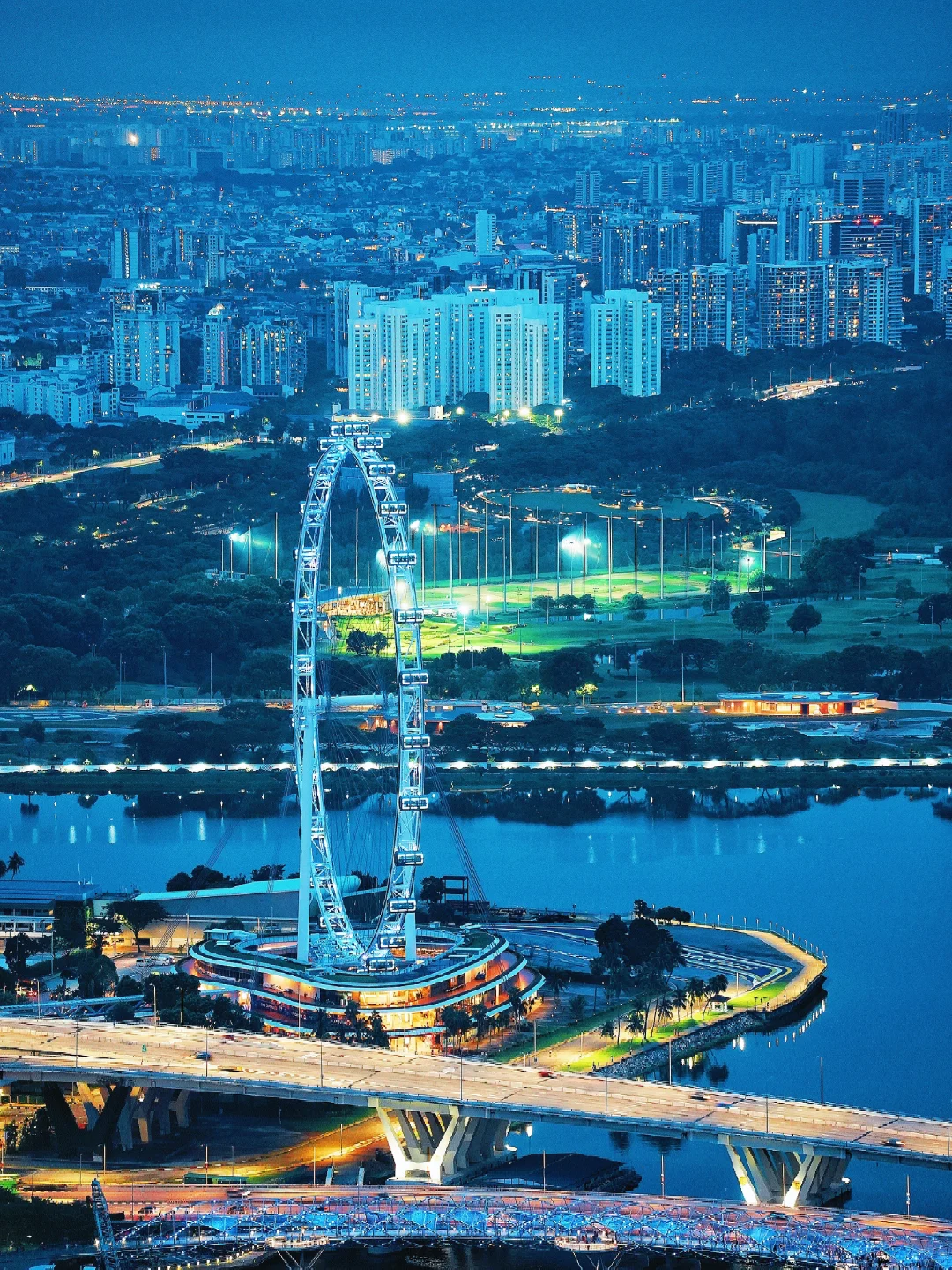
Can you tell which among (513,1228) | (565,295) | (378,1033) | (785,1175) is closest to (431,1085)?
(513,1228)

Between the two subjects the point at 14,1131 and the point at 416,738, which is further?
the point at 416,738

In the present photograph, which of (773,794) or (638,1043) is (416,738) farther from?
(773,794)

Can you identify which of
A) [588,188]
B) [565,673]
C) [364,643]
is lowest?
[565,673]

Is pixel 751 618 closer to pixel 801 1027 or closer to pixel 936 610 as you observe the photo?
pixel 936 610

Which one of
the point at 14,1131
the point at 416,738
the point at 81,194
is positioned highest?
the point at 81,194

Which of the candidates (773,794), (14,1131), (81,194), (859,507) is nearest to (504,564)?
(859,507)

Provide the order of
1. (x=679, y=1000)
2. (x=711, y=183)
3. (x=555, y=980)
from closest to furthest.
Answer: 1. (x=679, y=1000)
2. (x=555, y=980)
3. (x=711, y=183)
